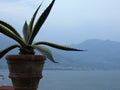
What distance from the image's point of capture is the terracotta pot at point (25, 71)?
3770 mm

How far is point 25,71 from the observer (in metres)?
3.77

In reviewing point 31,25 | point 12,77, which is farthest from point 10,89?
point 31,25

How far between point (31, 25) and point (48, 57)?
591 millimetres

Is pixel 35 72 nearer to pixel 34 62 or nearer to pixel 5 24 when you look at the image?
pixel 34 62

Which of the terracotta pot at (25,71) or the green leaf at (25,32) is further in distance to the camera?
the green leaf at (25,32)

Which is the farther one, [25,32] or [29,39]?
[25,32]

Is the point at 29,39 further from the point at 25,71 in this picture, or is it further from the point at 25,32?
the point at 25,71

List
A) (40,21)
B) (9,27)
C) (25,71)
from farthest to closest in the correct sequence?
(9,27), (40,21), (25,71)

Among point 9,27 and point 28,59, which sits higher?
point 9,27

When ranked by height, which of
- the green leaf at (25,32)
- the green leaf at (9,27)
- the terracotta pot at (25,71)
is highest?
the green leaf at (9,27)

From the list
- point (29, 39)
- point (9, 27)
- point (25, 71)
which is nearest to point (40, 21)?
point (29, 39)

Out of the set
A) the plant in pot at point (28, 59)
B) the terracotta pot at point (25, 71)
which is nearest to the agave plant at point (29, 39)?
the plant in pot at point (28, 59)

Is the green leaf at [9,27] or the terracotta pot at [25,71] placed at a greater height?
the green leaf at [9,27]

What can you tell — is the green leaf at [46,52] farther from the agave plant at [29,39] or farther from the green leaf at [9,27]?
the green leaf at [9,27]
